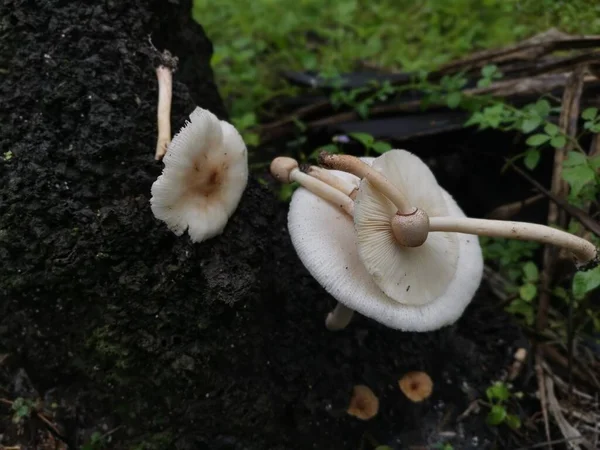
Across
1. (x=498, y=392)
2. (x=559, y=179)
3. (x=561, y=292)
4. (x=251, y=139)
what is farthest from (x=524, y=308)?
(x=251, y=139)

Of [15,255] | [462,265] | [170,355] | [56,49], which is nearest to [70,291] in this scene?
[15,255]

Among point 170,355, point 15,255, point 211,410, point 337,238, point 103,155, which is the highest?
point 103,155

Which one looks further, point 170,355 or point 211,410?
point 211,410

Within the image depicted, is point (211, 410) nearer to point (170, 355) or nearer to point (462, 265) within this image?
point (170, 355)

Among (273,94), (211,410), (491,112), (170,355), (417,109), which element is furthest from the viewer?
(273,94)

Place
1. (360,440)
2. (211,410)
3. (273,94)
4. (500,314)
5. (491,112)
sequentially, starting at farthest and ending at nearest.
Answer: (273,94)
(500,314)
(491,112)
(360,440)
(211,410)

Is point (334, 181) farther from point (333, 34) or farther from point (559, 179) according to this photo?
point (333, 34)
